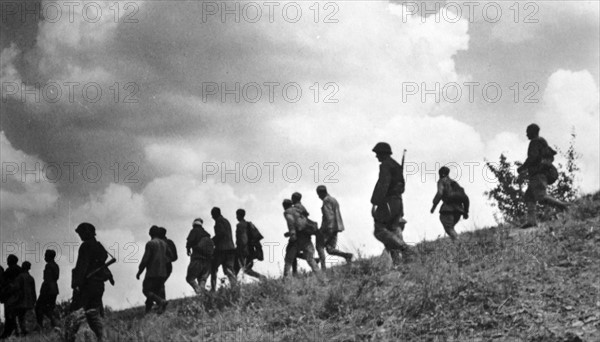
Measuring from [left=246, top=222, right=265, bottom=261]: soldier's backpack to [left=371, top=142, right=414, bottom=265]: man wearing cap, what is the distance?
420cm

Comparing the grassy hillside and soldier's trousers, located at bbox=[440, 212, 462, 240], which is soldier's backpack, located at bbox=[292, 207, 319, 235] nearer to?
the grassy hillside

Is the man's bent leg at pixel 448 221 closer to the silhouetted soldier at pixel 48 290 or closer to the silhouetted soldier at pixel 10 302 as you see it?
the silhouetted soldier at pixel 48 290

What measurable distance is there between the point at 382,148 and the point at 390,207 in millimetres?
1014

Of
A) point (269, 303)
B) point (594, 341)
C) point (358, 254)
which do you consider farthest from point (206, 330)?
point (594, 341)

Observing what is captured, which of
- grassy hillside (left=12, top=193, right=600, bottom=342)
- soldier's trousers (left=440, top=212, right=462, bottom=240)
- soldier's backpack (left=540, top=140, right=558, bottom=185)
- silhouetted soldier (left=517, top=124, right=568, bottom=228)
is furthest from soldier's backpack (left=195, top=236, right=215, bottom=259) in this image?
soldier's backpack (left=540, top=140, right=558, bottom=185)

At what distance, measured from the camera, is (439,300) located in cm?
798

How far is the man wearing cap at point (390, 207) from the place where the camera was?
1024cm

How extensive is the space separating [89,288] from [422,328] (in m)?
4.84

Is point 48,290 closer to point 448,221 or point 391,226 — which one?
point 391,226

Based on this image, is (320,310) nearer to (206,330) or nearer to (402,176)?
(206,330)

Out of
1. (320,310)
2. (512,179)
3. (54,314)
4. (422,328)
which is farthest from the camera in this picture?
(512,179)

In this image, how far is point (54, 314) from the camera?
565 inches

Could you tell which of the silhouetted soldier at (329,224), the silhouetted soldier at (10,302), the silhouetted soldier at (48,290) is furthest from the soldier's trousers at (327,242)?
the silhouetted soldier at (10,302)

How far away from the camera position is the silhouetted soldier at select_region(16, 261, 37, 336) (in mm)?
13195
